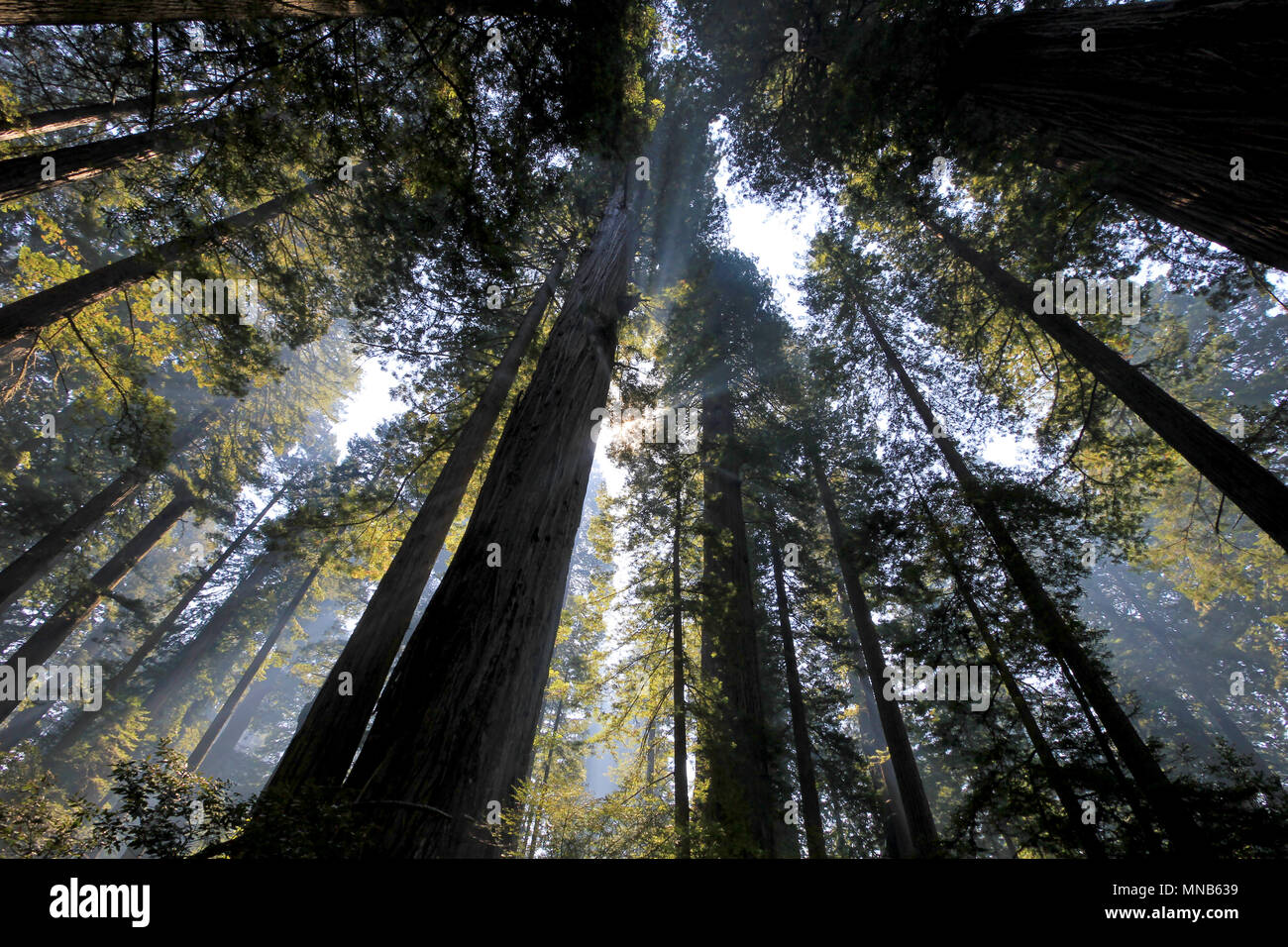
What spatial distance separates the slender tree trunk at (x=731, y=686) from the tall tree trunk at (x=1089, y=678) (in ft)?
12.4

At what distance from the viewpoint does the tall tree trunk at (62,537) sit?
1043 cm

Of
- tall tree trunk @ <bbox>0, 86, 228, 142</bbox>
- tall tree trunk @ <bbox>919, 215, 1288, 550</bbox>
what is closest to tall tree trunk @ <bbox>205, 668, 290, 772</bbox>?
tall tree trunk @ <bbox>0, 86, 228, 142</bbox>

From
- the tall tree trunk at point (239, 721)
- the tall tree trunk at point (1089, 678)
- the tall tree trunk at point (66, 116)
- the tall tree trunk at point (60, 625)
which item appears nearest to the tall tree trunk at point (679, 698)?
the tall tree trunk at point (1089, 678)

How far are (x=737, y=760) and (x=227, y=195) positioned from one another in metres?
8.99

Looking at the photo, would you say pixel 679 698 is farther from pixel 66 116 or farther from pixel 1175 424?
pixel 66 116

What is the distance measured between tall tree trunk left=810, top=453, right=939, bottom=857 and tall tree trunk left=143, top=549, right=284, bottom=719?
2304 cm

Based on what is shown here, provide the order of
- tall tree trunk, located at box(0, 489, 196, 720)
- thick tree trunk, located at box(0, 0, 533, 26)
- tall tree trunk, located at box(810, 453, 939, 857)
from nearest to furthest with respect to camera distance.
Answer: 1. thick tree trunk, located at box(0, 0, 533, 26)
2. tall tree trunk, located at box(810, 453, 939, 857)
3. tall tree trunk, located at box(0, 489, 196, 720)

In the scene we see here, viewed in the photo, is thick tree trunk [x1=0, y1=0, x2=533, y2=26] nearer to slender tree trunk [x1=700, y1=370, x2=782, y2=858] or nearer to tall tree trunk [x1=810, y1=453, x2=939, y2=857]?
slender tree trunk [x1=700, y1=370, x2=782, y2=858]

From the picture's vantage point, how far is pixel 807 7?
6527 millimetres

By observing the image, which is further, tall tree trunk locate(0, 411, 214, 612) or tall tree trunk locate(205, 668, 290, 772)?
tall tree trunk locate(205, 668, 290, 772)

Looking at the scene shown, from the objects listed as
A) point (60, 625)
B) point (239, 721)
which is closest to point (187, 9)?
point (60, 625)

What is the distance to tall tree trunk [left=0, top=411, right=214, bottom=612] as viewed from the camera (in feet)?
34.2

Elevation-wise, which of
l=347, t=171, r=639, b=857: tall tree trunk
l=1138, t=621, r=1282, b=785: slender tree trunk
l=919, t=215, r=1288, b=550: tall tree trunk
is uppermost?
l=1138, t=621, r=1282, b=785: slender tree trunk
